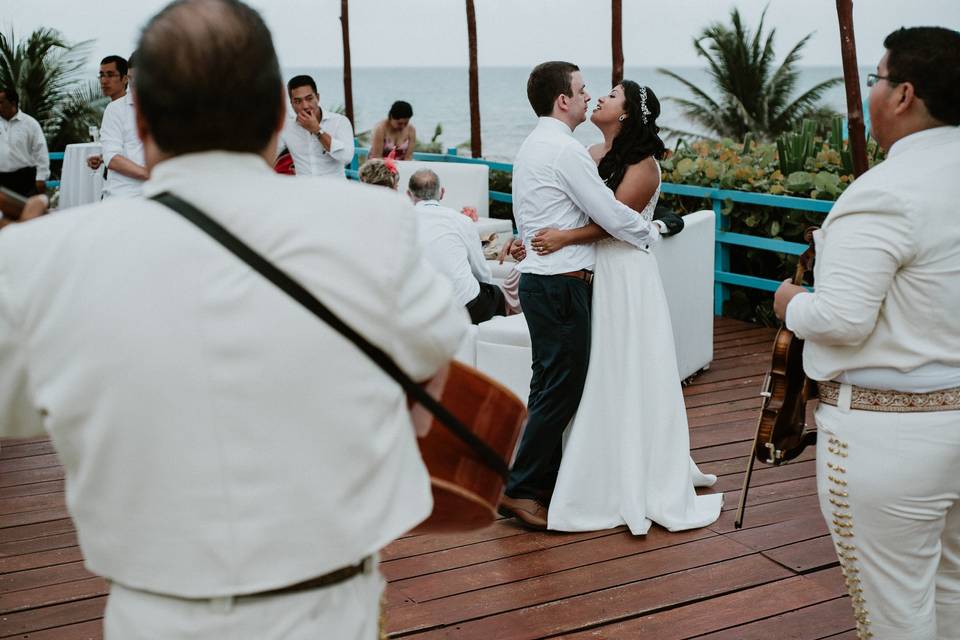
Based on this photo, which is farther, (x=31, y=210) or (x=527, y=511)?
(x=527, y=511)

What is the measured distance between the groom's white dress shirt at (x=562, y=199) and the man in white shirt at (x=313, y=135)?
3.02 metres

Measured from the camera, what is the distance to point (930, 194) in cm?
216

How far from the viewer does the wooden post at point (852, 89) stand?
6730 mm

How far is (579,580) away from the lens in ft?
11.9

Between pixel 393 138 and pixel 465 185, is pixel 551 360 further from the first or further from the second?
pixel 393 138

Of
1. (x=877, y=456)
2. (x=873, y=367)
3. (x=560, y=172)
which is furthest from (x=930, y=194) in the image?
(x=560, y=172)

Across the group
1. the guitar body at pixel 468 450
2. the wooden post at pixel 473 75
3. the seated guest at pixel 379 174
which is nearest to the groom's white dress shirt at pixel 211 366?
the guitar body at pixel 468 450

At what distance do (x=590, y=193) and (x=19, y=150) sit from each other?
719 centimetres

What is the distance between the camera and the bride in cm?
409

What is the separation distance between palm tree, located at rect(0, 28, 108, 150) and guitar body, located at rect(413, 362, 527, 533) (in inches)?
625

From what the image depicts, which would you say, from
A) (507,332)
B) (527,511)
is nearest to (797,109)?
(507,332)

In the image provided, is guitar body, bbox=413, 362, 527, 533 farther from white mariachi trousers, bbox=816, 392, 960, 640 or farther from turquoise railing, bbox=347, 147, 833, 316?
turquoise railing, bbox=347, 147, 833, 316

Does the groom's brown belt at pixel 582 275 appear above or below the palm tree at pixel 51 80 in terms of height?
below

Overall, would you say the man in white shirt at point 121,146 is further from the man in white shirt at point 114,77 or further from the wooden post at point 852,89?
the wooden post at point 852,89
